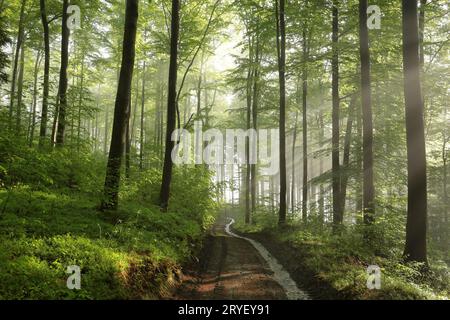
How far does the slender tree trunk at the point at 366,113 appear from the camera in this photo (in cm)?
1298

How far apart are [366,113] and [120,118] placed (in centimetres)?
951

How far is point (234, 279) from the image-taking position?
948 centimetres

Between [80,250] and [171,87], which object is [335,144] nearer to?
[171,87]

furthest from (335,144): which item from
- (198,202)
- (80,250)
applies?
(80,250)

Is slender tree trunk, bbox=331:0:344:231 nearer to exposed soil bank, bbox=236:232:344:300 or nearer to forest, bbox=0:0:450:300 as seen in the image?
forest, bbox=0:0:450:300

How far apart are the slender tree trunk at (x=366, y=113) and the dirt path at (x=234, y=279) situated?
177 inches

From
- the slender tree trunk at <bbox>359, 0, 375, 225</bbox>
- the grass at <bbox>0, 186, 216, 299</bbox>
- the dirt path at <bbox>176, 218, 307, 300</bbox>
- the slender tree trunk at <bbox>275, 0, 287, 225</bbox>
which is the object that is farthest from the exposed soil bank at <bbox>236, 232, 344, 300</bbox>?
the grass at <bbox>0, 186, 216, 299</bbox>

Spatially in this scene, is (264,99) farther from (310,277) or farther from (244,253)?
(310,277)

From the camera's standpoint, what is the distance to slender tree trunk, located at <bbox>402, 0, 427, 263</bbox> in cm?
969

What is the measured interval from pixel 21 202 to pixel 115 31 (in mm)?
17320

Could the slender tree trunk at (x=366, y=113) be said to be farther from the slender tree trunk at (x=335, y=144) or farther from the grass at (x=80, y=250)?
the grass at (x=80, y=250)

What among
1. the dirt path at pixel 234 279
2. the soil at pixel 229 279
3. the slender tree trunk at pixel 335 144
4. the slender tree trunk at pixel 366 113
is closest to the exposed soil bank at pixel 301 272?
the dirt path at pixel 234 279

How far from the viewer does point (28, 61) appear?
32.0 meters
